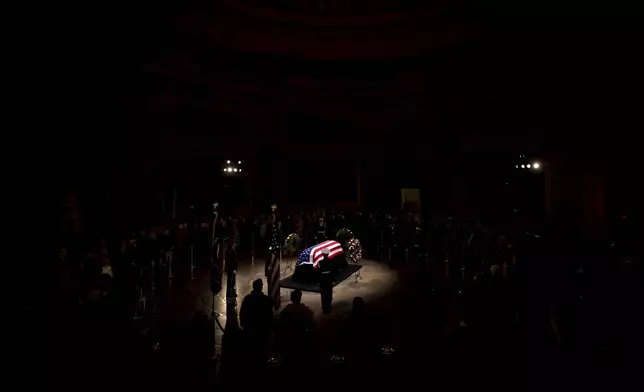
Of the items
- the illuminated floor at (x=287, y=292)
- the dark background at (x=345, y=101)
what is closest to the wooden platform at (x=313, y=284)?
the illuminated floor at (x=287, y=292)

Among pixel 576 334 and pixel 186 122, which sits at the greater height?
pixel 186 122

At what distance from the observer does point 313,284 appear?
10766mm

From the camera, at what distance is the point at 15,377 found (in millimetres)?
5738

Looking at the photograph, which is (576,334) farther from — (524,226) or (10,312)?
(524,226)

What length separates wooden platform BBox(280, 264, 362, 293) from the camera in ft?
34.2

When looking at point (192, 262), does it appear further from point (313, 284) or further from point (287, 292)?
point (313, 284)

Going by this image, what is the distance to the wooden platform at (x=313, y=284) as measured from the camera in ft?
34.2

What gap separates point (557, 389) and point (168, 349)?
5.91 meters

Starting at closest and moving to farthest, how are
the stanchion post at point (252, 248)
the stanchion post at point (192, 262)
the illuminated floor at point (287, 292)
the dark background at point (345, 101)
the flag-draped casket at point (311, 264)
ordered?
the illuminated floor at point (287, 292), the flag-draped casket at point (311, 264), the stanchion post at point (192, 262), the dark background at point (345, 101), the stanchion post at point (252, 248)

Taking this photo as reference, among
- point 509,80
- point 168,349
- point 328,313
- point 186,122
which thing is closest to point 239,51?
point 186,122

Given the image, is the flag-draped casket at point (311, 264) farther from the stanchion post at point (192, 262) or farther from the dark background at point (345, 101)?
the dark background at point (345, 101)

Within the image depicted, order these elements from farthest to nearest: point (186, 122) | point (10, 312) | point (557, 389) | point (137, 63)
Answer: point (186, 122)
point (137, 63)
point (10, 312)
point (557, 389)

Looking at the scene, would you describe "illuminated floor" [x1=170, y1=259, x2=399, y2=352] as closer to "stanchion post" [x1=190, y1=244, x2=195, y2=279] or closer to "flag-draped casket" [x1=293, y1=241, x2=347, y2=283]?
"stanchion post" [x1=190, y1=244, x2=195, y2=279]

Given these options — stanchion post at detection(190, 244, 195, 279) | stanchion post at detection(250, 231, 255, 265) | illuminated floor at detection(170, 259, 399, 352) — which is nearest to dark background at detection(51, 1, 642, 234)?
stanchion post at detection(190, 244, 195, 279)
